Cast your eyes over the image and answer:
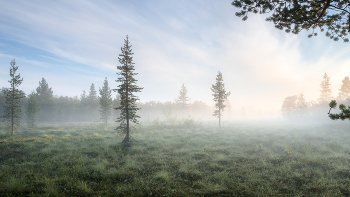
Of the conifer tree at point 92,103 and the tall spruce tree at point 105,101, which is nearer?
the tall spruce tree at point 105,101

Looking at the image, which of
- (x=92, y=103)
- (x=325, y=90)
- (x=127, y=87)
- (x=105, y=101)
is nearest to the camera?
(x=127, y=87)

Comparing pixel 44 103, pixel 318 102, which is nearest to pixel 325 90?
pixel 318 102

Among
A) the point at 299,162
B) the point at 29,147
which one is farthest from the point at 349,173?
the point at 29,147

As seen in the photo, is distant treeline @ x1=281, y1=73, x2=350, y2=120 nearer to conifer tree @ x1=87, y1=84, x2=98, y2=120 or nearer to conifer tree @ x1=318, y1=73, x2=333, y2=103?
conifer tree @ x1=318, y1=73, x2=333, y2=103

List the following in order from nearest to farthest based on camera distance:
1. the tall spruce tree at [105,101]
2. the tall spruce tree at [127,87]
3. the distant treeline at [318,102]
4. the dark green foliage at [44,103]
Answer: the tall spruce tree at [127,87]
the tall spruce tree at [105,101]
the distant treeline at [318,102]
the dark green foliage at [44,103]

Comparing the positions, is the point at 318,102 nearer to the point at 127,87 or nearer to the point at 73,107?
the point at 127,87

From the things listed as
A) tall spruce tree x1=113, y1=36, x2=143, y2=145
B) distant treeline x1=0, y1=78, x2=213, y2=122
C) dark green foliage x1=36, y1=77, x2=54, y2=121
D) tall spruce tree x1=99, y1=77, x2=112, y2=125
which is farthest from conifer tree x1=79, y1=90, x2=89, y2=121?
tall spruce tree x1=113, y1=36, x2=143, y2=145

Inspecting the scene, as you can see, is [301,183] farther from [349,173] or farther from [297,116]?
[297,116]

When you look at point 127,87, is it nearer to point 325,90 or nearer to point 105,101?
point 105,101

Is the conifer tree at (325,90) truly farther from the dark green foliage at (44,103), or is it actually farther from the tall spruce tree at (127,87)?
the dark green foliage at (44,103)

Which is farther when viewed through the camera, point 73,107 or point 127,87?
point 73,107

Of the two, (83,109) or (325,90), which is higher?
(325,90)

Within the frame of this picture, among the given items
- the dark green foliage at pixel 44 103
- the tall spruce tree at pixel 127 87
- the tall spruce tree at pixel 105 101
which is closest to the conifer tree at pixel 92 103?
the dark green foliage at pixel 44 103

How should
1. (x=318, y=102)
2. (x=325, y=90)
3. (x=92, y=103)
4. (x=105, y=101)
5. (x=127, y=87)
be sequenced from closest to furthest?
(x=127, y=87) < (x=105, y=101) < (x=325, y=90) < (x=318, y=102) < (x=92, y=103)
